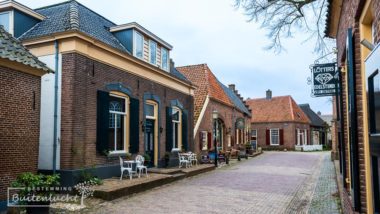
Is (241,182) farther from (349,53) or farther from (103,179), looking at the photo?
(349,53)

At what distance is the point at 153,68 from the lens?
49.7 ft

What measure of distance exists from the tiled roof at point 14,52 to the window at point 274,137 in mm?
35701

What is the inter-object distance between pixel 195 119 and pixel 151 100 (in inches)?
248

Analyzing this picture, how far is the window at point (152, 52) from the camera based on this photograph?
15.3m

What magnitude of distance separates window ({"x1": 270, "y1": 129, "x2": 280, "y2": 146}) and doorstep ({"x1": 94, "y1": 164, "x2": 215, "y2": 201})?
28.3 m

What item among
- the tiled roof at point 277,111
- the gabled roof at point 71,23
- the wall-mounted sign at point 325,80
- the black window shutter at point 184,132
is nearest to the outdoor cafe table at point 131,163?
the gabled roof at point 71,23

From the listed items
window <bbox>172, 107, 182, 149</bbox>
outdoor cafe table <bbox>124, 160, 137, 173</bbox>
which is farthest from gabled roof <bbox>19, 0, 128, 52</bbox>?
window <bbox>172, 107, 182, 149</bbox>

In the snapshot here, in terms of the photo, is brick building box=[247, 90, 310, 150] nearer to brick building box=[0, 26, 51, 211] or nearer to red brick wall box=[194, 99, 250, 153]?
red brick wall box=[194, 99, 250, 153]

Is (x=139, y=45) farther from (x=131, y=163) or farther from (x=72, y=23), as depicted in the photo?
(x=131, y=163)

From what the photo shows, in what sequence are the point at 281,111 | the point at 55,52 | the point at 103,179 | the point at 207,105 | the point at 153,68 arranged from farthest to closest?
the point at 281,111, the point at 207,105, the point at 153,68, the point at 103,179, the point at 55,52

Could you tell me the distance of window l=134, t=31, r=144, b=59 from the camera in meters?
14.2

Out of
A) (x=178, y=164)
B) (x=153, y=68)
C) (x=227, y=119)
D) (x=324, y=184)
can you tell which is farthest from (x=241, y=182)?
(x=227, y=119)

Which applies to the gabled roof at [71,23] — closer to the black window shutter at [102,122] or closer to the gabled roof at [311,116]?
the black window shutter at [102,122]

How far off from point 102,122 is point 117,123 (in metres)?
1.16
